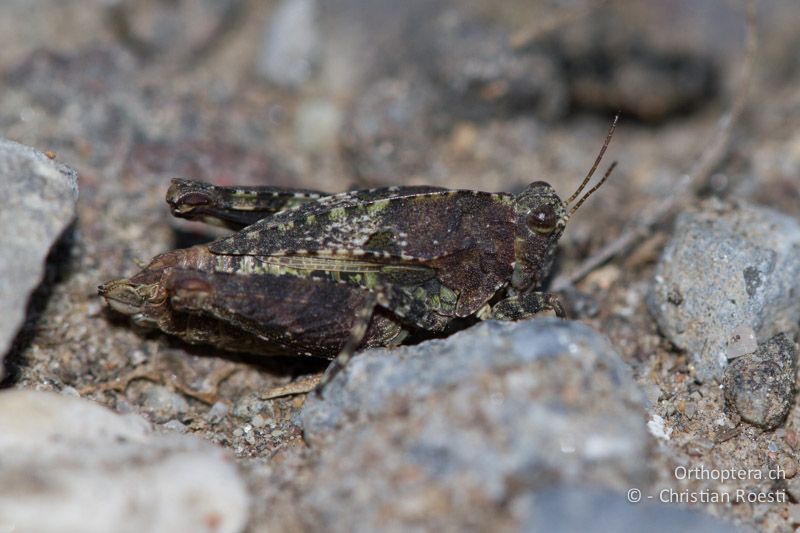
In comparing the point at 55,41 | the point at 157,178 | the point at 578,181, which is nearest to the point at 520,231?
the point at 578,181

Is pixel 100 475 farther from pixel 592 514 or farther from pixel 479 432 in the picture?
pixel 592 514

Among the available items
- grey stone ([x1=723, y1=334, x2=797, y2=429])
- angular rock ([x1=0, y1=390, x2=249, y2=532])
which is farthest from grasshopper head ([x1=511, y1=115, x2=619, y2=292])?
angular rock ([x1=0, y1=390, x2=249, y2=532])

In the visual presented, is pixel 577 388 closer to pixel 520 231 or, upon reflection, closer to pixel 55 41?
pixel 520 231

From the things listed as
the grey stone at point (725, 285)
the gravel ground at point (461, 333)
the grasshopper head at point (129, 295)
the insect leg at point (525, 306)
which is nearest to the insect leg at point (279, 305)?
the grasshopper head at point (129, 295)

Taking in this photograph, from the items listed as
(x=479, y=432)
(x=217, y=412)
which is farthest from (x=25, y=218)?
(x=479, y=432)

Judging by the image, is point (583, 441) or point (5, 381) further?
point (5, 381)

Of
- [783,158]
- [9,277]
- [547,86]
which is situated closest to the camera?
[9,277]
